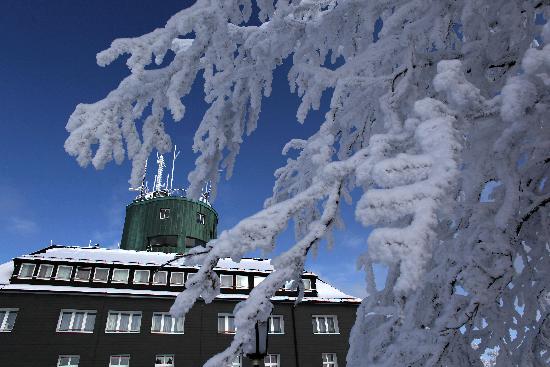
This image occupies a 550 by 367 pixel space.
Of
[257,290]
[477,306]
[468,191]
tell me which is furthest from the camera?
[468,191]

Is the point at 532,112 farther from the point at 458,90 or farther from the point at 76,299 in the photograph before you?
the point at 76,299

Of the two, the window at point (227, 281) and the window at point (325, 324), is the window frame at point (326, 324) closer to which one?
the window at point (325, 324)

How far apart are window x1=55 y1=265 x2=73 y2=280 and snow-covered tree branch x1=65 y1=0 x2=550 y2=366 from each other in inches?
844

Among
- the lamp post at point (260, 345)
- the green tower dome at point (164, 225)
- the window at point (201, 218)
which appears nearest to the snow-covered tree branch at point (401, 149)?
the lamp post at point (260, 345)

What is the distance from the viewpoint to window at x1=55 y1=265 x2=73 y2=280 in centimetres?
2169

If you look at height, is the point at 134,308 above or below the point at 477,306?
above

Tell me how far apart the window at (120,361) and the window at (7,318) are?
5.00 meters

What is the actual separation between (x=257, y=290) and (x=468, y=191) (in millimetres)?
1253

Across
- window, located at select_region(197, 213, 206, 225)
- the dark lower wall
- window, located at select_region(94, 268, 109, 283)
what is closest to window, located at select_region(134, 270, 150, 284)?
the dark lower wall

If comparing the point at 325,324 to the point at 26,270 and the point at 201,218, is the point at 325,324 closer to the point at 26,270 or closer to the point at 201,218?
the point at 201,218

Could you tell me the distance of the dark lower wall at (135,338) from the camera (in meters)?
19.4

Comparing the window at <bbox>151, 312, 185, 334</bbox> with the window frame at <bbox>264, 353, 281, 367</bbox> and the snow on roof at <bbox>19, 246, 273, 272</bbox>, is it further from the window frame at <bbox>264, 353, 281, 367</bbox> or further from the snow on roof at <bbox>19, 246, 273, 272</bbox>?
the window frame at <bbox>264, 353, 281, 367</bbox>

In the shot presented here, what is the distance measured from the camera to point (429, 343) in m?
2.29

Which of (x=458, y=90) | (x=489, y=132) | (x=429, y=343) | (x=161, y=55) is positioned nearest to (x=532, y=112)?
(x=489, y=132)
